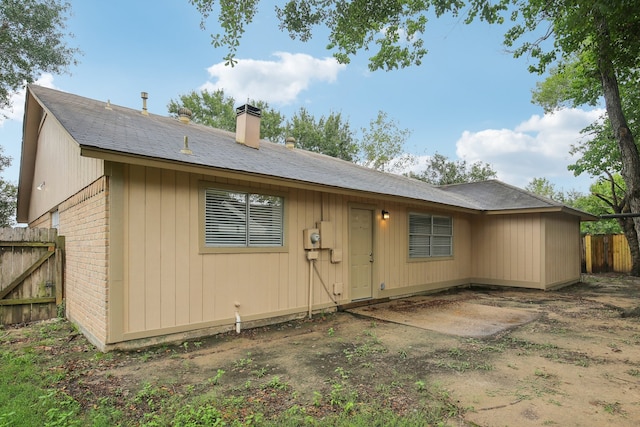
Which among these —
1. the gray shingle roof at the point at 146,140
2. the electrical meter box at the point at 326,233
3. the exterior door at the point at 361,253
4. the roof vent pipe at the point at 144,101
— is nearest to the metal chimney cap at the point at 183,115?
the gray shingle roof at the point at 146,140

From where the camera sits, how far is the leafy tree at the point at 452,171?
89.0ft

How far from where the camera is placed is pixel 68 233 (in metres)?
6.12

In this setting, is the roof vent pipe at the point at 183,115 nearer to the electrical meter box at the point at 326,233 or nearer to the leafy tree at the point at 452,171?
the electrical meter box at the point at 326,233

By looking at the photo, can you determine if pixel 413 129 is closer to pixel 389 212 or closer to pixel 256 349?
pixel 389 212

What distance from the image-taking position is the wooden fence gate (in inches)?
232

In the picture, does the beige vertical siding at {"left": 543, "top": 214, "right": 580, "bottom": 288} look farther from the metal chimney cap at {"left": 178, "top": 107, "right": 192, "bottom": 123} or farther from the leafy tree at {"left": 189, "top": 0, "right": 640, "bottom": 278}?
the metal chimney cap at {"left": 178, "top": 107, "right": 192, "bottom": 123}

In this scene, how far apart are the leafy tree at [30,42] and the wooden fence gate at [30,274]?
33.6 feet

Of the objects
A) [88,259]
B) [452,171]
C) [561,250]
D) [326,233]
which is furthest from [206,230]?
[452,171]

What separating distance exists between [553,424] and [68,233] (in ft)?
23.4

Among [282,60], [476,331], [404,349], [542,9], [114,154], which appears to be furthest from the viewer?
[282,60]

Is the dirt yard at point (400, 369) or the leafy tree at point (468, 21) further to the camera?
the leafy tree at point (468, 21)

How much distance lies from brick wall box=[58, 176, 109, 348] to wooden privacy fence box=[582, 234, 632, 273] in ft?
56.2

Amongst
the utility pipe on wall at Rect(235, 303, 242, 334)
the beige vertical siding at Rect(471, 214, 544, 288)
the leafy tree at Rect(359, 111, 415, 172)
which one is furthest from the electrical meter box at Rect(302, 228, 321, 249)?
the leafy tree at Rect(359, 111, 415, 172)

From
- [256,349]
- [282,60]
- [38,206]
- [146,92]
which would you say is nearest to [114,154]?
[256,349]
